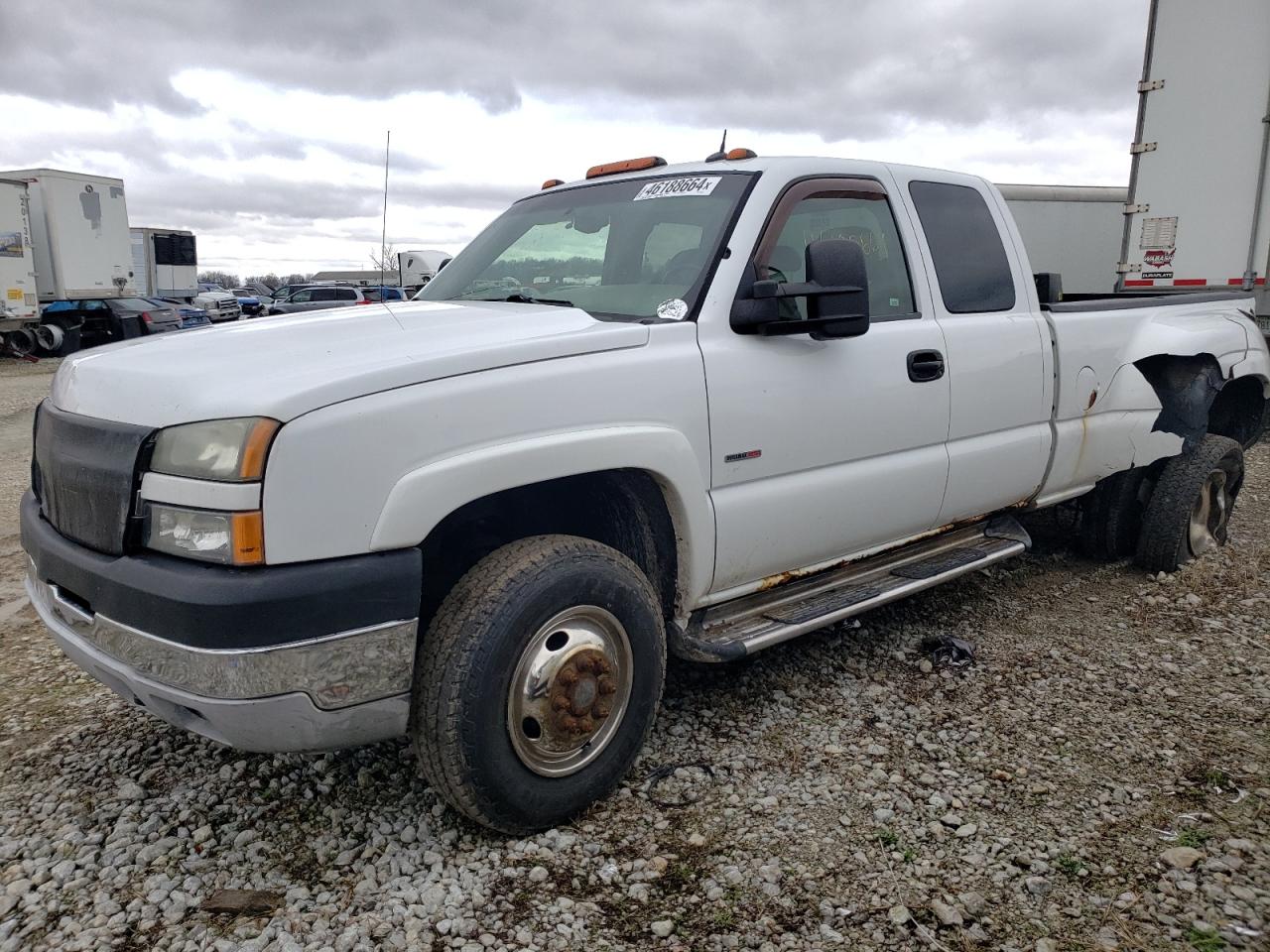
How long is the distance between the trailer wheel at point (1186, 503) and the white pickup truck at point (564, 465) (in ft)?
2.86

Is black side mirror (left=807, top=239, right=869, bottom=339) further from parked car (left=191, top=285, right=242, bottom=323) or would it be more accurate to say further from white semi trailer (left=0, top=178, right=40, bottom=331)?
parked car (left=191, top=285, right=242, bottom=323)

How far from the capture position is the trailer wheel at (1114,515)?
5.12 m

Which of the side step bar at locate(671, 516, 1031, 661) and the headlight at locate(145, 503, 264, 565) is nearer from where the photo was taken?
the headlight at locate(145, 503, 264, 565)

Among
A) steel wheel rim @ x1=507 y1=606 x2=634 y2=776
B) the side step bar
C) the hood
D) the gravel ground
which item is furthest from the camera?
the side step bar

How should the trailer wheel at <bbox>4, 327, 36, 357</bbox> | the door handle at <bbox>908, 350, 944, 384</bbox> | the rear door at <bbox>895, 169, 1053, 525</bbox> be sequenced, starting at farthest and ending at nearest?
the trailer wheel at <bbox>4, 327, 36, 357</bbox>
the rear door at <bbox>895, 169, 1053, 525</bbox>
the door handle at <bbox>908, 350, 944, 384</bbox>

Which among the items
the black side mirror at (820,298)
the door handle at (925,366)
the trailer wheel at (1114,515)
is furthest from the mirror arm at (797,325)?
the trailer wheel at (1114,515)

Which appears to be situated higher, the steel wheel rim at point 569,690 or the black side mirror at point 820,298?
the black side mirror at point 820,298

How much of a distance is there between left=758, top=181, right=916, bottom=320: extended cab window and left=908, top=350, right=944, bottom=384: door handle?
18 cm

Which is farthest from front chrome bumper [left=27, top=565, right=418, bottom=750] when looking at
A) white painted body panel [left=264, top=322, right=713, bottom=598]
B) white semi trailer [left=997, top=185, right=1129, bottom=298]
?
white semi trailer [left=997, top=185, right=1129, bottom=298]

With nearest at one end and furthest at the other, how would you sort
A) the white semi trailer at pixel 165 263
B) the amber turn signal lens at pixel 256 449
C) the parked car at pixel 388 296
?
the amber turn signal lens at pixel 256 449 → the parked car at pixel 388 296 → the white semi trailer at pixel 165 263

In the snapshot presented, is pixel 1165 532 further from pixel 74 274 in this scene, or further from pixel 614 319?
pixel 74 274

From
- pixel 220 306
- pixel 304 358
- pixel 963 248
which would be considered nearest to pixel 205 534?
pixel 304 358

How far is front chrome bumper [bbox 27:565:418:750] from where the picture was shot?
2.20 m

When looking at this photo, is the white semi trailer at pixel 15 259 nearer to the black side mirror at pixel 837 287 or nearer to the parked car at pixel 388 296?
the parked car at pixel 388 296
